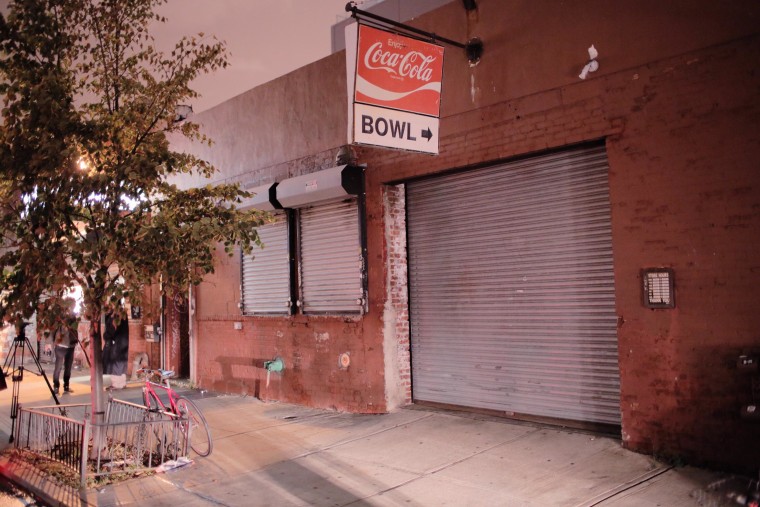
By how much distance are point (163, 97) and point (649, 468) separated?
23.1ft

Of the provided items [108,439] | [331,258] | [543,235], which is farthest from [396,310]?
[108,439]

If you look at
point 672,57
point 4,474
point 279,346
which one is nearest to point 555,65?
point 672,57

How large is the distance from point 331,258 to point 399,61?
417cm

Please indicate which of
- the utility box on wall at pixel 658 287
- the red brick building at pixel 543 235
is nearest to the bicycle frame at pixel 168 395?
the red brick building at pixel 543 235

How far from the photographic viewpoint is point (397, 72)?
7.18m

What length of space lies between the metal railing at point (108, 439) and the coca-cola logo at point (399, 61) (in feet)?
15.5

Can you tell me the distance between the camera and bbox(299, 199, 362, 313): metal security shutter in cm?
1012

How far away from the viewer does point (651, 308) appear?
6520 mm

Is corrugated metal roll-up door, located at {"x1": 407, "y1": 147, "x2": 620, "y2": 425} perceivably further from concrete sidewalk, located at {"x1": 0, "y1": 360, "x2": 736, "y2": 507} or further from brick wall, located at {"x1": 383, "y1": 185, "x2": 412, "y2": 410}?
concrete sidewalk, located at {"x1": 0, "y1": 360, "x2": 736, "y2": 507}

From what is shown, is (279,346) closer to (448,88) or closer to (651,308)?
(448,88)

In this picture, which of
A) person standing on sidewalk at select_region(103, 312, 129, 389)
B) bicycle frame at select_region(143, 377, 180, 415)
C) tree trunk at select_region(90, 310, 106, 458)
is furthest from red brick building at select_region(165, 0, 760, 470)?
tree trunk at select_region(90, 310, 106, 458)

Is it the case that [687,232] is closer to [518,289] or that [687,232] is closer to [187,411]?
[518,289]

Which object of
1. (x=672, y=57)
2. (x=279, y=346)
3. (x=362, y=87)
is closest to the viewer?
(x=672, y=57)

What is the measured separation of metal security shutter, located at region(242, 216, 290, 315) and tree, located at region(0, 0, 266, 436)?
3.13m
